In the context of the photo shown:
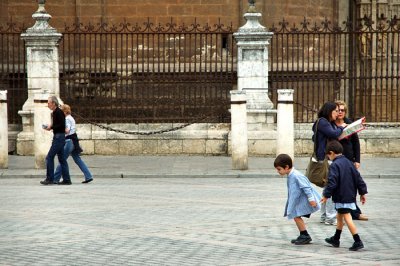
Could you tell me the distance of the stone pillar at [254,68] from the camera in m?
24.8

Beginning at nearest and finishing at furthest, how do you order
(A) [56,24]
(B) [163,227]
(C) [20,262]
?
1. (C) [20,262]
2. (B) [163,227]
3. (A) [56,24]

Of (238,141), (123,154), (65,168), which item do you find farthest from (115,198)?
(123,154)

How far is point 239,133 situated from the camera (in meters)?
22.3

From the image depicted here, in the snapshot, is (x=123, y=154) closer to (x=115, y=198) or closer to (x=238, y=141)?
(x=238, y=141)

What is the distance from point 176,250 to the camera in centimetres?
1262

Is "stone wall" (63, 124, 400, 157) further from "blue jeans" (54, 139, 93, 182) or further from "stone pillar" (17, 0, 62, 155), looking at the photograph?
"blue jeans" (54, 139, 93, 182)

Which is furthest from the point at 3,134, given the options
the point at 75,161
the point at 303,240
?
the point at 303,240

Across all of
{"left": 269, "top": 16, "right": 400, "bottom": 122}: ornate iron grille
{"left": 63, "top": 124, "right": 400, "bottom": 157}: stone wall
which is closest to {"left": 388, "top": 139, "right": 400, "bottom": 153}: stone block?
{"left": 63, "top": 124, "right": 400, "bottom": 157}: stone wall

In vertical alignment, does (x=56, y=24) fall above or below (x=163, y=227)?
above

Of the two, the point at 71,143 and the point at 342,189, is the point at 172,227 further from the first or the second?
the point at 71,143

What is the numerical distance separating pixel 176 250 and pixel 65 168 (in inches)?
301

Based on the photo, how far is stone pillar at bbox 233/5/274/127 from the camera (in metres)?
24.8

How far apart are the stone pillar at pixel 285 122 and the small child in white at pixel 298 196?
29.7 feet

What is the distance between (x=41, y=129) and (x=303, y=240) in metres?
9.98
